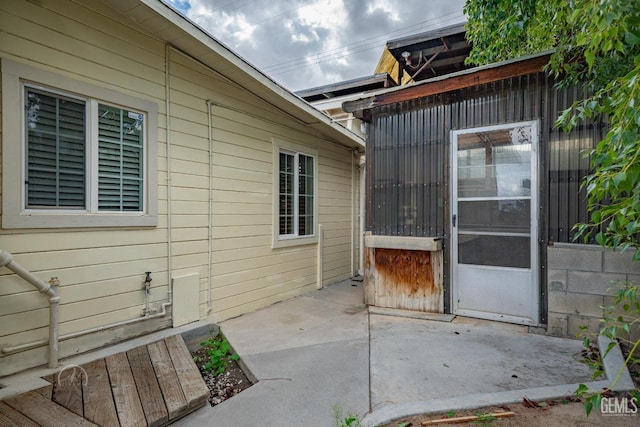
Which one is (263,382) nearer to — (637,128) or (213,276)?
(213,276)

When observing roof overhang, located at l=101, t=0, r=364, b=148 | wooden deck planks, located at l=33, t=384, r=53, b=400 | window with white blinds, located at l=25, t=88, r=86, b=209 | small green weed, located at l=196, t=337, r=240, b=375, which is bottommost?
small green weed, located at l=196, t=337, r=240, b=375

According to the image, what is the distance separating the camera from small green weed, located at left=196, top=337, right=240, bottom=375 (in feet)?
10.2

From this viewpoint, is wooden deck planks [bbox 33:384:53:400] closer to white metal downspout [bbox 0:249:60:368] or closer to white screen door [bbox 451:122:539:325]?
white metal downspout [bbox 0:249:60:368]

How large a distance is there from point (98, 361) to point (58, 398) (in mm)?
491

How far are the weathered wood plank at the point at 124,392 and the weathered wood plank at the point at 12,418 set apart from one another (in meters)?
0.45

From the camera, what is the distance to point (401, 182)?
4.32 metres

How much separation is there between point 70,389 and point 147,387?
0.50 m

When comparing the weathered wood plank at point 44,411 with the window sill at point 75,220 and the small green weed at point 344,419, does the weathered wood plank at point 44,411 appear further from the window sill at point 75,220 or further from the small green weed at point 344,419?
the small green weed at point 344,419

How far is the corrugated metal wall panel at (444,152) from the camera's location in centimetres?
340

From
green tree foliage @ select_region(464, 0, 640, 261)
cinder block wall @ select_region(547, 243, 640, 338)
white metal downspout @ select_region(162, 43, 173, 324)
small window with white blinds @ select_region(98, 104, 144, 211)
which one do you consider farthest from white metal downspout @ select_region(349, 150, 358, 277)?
small window with white blinds @ select_region(98, 104, 144, 211)

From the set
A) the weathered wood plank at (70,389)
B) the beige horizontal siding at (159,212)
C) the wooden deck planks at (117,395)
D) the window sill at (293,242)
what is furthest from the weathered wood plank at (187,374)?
the window sill at (293,242)

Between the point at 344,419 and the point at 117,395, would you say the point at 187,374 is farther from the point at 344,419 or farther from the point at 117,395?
the point at 344,419

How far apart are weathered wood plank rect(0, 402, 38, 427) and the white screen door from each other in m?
3.99

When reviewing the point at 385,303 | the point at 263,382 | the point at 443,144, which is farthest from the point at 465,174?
the point at 263,382
